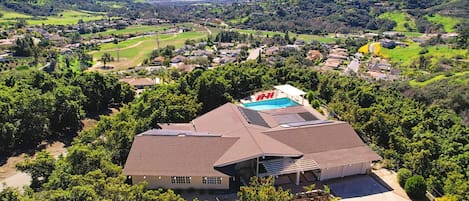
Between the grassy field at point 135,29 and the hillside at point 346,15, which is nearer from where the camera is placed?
the hillside at point 346,15

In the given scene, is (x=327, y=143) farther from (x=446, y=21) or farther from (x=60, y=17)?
(x=60, y=17)

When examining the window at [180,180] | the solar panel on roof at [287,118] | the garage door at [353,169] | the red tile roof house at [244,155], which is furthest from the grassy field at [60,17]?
the garage door at [353,169]

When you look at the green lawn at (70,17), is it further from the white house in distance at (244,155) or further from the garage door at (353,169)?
the garage door at (353,169)

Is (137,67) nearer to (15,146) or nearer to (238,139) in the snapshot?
(15,146)

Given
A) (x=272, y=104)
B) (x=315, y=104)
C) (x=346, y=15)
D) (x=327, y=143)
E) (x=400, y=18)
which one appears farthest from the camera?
(x=346, y=15)

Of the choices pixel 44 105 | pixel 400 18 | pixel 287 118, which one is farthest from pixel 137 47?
pixel 400 18

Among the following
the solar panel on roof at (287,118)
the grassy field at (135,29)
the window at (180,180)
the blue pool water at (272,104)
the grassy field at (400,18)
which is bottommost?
the grassy field at (135,29)

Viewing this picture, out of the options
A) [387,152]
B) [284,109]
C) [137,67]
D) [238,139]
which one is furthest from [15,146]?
[137,67]
